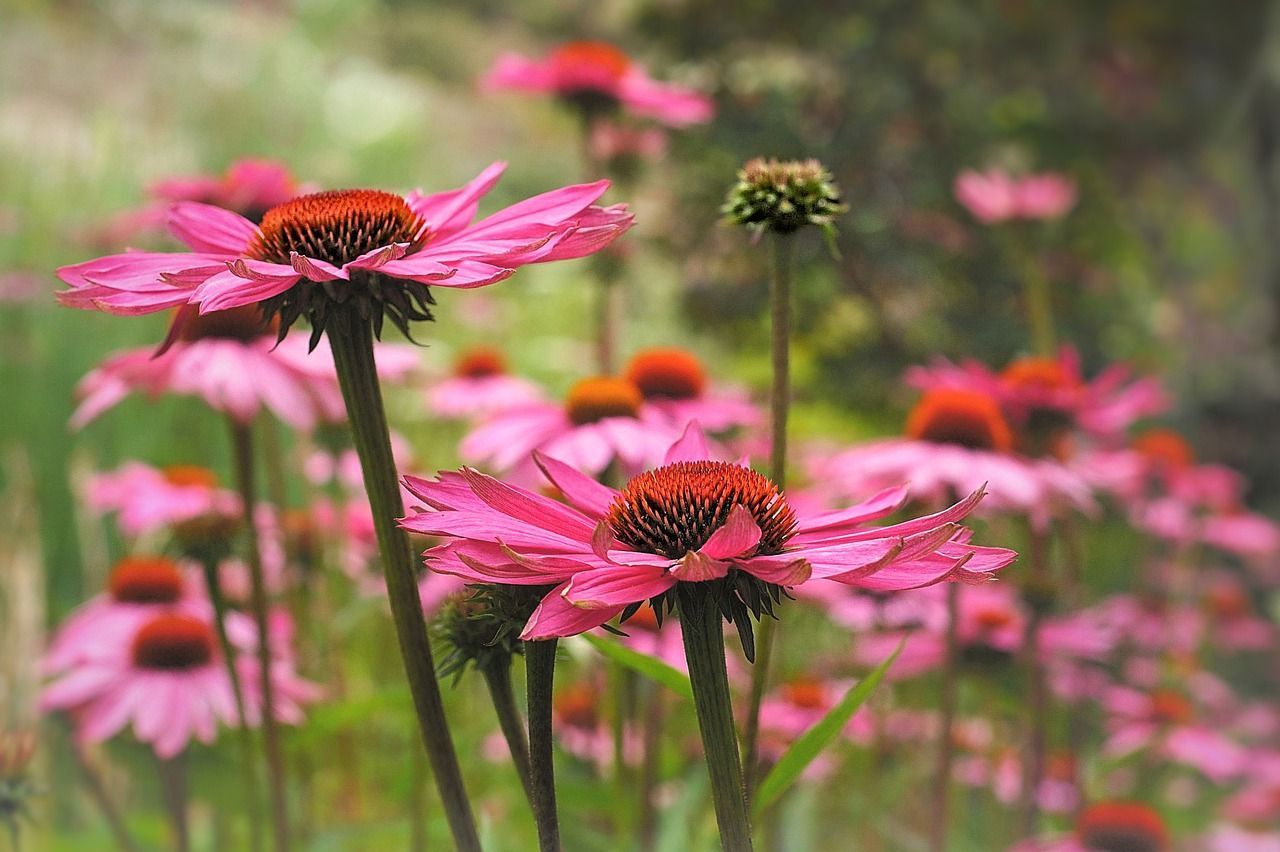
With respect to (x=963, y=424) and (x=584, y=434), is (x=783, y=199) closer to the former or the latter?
(x=584, y=434)

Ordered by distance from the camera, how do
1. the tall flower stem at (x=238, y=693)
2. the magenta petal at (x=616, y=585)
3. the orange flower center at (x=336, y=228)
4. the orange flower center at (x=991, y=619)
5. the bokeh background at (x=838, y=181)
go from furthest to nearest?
1. the bokeh background at (x=838, y=181)
2. the orange flower center at (x=991, y=619)
3. the tall flower stem at (x=238, y=693)
4. the orange flower center at (x=336, y=228)
5. the magenta petal at (x=616, y=585)

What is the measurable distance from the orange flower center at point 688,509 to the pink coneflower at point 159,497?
0.52 m

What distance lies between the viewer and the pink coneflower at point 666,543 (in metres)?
0.29

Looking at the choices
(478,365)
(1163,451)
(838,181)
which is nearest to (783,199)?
(478,365)

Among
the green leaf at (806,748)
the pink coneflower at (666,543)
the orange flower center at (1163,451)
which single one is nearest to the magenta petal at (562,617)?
the pink coneflower at (666,543)

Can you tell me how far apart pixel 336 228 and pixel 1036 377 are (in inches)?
27.5

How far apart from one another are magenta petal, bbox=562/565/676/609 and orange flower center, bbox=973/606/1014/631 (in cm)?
85

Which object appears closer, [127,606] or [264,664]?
[264,664]

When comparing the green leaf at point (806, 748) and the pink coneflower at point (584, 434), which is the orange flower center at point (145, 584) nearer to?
the pink coneflower at point (584, 434)

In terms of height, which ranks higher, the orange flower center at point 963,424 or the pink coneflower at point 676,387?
the pink coneflower at point 676,387

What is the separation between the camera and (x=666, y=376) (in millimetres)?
931

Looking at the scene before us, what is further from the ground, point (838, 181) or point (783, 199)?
point (838, 181)

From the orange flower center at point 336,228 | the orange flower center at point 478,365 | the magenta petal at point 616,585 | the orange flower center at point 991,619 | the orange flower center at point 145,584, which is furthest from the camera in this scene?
the orange flower center at point 478,365

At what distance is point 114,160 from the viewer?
7.03 ft
